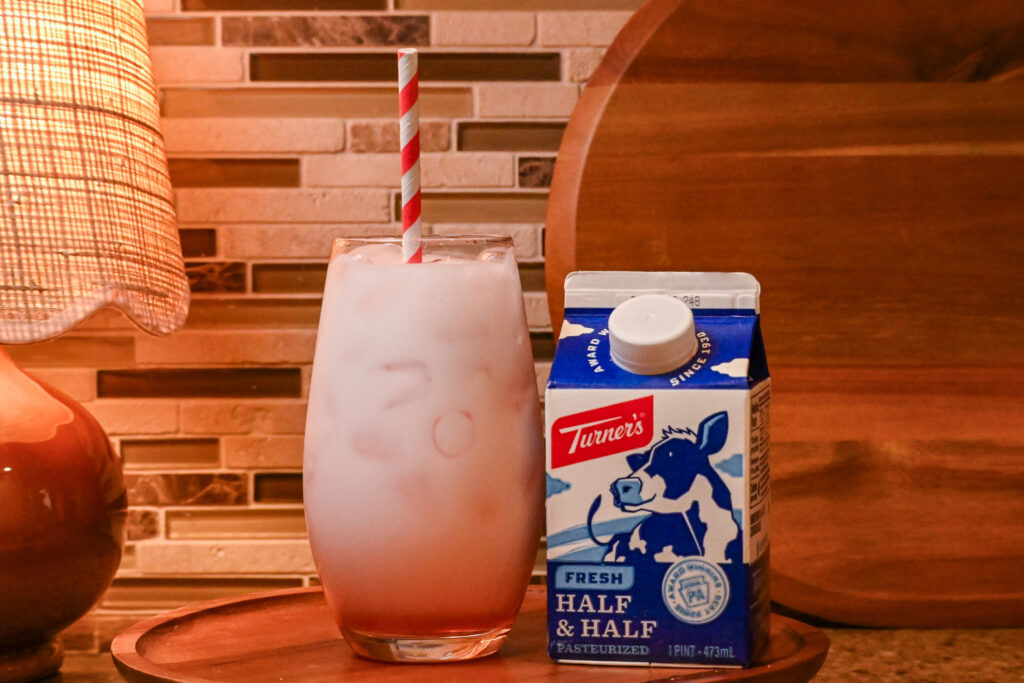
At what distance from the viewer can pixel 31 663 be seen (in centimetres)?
84

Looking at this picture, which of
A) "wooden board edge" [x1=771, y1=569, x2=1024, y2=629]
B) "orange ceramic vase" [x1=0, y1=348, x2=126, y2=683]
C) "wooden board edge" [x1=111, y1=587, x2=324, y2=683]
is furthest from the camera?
"wooden board edge" [x1=771, y1=569, x2=1024, y2=629]

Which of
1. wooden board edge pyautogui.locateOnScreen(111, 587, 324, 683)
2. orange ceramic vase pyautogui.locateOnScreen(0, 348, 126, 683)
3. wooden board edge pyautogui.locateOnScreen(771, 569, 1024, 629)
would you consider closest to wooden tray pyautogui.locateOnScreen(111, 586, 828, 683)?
wooden board edge pyautogui.locateOnScreen(111, 587, 324, 683)

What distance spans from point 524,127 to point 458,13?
134 millimetres

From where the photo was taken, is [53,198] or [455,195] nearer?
[53,198]

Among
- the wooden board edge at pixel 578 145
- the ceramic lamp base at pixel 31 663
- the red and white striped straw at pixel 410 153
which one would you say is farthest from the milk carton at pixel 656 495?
the ceramic lamp base at pixel 31 663

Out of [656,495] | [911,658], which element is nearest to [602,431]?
[656,495]

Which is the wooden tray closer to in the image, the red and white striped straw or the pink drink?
the pink drink

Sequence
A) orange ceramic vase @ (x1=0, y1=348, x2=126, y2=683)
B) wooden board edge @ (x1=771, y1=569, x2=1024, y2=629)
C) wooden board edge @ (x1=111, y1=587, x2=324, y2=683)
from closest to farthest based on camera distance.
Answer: wooden board edge @ (x1=111, y1=587, x2=324, y2=683) < orange ceramic vase @ (x1=0, y1=348, x2=126, y2=683) < wooden board edge @ (x1=771, y1=569, x2=1024, y2=629)

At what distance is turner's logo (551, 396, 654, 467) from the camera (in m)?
0.63

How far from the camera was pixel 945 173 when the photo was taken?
1005 mm

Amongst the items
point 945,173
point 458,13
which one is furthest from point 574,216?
point 945,173

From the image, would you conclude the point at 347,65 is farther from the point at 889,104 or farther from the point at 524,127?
the point at 889,104

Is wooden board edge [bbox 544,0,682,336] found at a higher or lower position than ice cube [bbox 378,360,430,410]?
higher

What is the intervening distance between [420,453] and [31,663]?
1.44 ft
